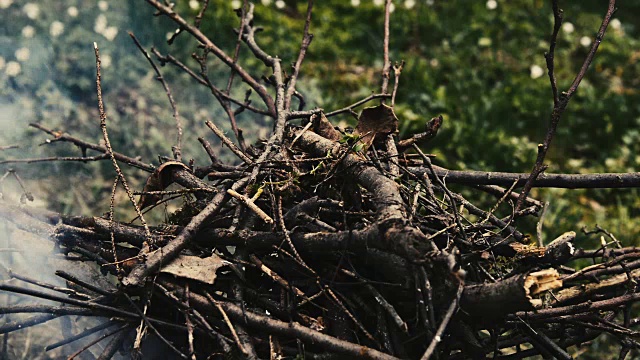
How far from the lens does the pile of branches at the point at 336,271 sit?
6.61 ft

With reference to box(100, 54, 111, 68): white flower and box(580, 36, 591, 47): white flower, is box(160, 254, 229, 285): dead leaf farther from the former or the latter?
box(580, 36, 591, 47): white flower

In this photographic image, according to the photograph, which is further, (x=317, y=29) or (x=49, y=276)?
(x=317, y=29)

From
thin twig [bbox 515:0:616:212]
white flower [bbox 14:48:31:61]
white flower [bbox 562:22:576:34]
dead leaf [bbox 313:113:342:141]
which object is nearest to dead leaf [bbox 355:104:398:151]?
dead leaf [bbox 313:113:342:141]

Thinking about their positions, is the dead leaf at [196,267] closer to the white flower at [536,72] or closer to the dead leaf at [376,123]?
the dead leaf at [376,123]

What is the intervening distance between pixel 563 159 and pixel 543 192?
62cm

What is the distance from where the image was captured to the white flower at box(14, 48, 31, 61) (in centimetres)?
581

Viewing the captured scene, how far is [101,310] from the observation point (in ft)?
7.34

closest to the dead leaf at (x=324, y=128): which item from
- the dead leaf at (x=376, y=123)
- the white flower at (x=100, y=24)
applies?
the dead leaf at (x=376, y=123)

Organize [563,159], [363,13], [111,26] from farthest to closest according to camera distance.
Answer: [363,13]
[111,26]
[563,159]

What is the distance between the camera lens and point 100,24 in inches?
244

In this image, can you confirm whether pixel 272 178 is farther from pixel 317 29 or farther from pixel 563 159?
pixel 317 29

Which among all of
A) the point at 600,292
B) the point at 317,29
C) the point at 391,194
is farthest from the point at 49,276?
the point at 317,29

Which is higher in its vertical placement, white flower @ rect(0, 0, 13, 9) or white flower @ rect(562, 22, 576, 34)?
white flower @ rect(562, 22, 576, 34)

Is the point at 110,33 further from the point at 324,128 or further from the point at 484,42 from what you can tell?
the point at 324,128
